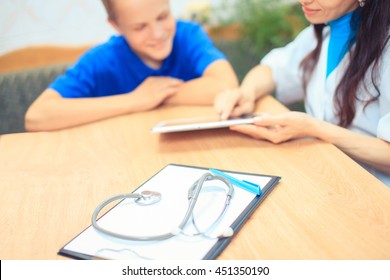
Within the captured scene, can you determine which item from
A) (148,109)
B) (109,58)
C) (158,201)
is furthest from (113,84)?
(158,201)

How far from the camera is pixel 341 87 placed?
1.01m

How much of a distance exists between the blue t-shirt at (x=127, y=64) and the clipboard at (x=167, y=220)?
2.20 feet

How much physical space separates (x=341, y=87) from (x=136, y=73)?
697 mm

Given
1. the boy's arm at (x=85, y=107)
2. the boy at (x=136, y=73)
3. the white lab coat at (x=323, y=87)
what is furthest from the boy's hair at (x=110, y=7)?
the white lab coat at (x=323, y=87)

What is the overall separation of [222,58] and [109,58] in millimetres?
384

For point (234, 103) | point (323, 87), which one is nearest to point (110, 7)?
point (234, 103)

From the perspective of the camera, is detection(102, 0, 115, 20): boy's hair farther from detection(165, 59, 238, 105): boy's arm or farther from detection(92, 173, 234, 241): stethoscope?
detection(92, 173, 234, 241): stethoscope

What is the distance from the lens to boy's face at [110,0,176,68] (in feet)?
3.75

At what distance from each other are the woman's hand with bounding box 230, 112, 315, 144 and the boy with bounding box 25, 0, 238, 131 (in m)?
0.34

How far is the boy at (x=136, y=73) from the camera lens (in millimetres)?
1124

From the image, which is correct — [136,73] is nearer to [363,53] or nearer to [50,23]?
[363,53]

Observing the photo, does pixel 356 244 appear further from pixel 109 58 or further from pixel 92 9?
pixel 92 9

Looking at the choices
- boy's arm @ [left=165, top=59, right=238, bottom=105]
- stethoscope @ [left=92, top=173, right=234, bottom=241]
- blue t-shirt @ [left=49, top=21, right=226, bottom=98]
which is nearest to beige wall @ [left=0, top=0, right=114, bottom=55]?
blue t-shirt @ [left=49, top=21, right=226, bottom=98]

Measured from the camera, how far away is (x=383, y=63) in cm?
91
